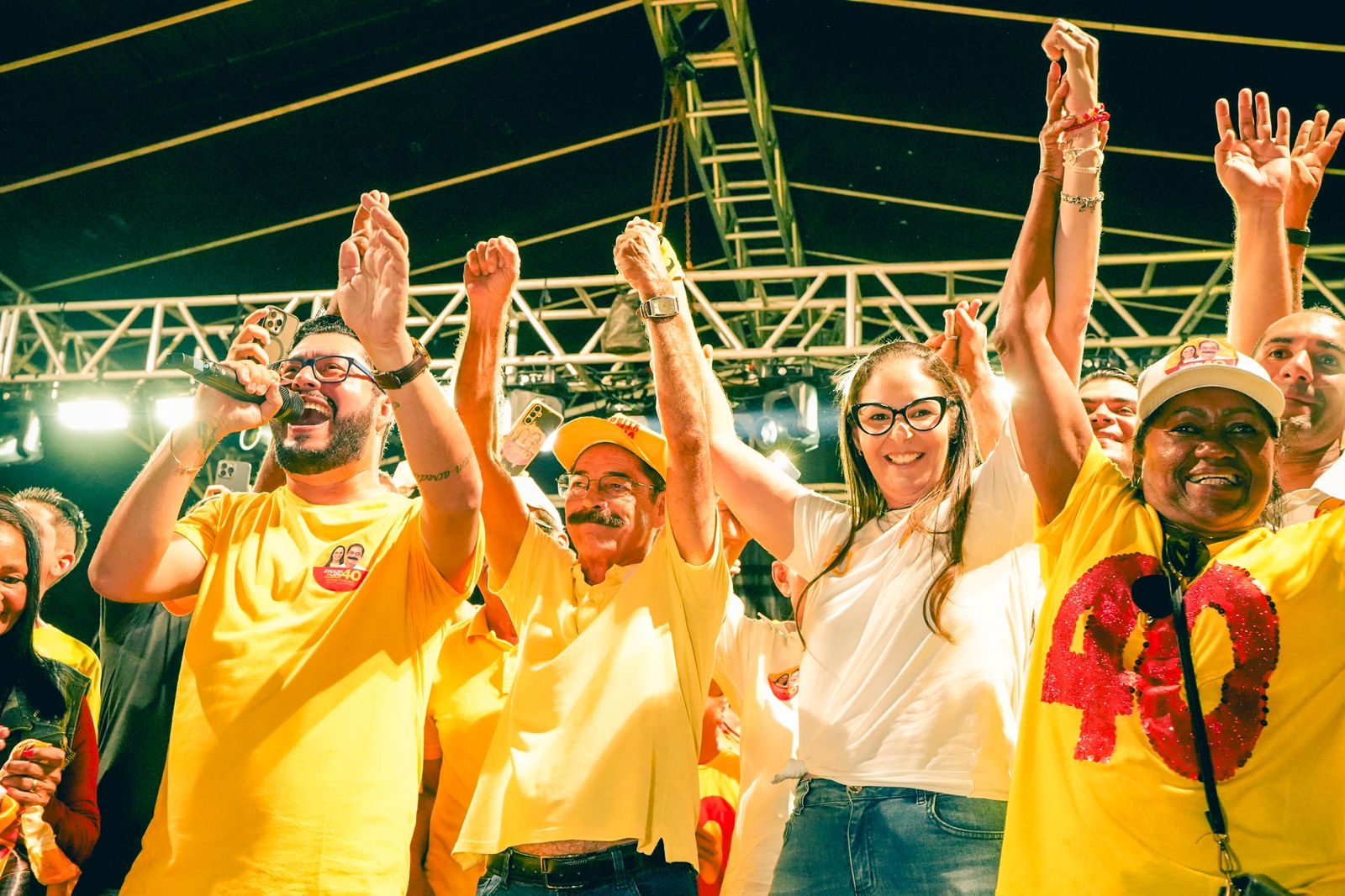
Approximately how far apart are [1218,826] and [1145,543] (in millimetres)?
546

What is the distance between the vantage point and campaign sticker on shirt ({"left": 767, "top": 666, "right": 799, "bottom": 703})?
345 cm

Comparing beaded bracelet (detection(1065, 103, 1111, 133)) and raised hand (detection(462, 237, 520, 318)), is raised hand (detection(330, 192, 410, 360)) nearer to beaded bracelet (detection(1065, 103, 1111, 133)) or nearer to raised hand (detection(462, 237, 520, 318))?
raised hand (detection(462, 237, 520, 318))

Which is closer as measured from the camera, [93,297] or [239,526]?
[239,526]

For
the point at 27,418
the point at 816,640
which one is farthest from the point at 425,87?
the point at 816,640

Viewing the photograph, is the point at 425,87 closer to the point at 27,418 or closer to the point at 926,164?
the point at 926,164

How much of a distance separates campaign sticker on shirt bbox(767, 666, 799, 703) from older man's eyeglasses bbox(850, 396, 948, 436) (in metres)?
0.99

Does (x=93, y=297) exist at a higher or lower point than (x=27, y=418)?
higher

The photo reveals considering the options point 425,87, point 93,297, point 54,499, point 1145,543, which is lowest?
point 1145,543

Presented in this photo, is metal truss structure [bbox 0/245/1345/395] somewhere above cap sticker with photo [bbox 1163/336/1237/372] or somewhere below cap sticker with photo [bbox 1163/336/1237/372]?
above

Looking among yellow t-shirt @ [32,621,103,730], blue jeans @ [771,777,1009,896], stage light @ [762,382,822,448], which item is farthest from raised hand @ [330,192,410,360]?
stage light @ [762,382,822,448]

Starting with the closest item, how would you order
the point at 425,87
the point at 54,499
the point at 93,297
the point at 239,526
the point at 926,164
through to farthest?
the point at 239,526 < the point at 54,499 < the point at 425,87 < the point at 926,164 < the point at 93,297

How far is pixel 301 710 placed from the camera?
249cm

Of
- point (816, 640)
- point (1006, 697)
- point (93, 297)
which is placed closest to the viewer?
point (1006, 697)

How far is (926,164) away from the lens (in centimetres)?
769
